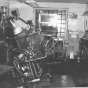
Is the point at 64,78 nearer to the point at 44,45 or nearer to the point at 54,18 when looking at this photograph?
the point at 44,45

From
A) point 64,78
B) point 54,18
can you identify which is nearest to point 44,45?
point 64,78

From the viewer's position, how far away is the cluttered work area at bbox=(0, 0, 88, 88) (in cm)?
299

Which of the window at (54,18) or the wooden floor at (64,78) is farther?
the window at (54,18)

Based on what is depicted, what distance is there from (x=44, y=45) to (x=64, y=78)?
895 mm

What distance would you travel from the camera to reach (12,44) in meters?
3.28

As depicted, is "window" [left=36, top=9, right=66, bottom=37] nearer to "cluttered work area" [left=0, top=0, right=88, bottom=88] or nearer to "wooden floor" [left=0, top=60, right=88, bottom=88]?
"cluttered work area" [left=0, top=0, right=88, bottom=88]

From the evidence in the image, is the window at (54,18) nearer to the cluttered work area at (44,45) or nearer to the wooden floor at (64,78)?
the cluttered work area at (44,45)

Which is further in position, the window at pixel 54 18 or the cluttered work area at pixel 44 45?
the window at pixel 54 18

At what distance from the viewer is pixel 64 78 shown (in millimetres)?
3484

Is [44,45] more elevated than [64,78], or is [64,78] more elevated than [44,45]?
[44,45]

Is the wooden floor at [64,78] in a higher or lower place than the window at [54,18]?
lower

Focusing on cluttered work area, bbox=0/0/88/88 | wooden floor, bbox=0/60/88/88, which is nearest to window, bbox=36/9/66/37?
cluttered work area, bbox=0/0/88/88

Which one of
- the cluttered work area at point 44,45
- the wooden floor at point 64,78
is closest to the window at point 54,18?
the cluttered work area at point 44,45

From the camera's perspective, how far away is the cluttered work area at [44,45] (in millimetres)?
2990
